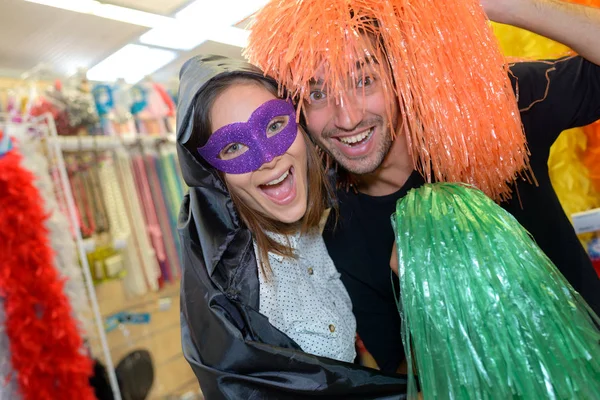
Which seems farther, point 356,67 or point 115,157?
point 115,157

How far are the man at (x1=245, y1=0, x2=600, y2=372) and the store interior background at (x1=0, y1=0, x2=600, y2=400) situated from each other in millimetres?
1719

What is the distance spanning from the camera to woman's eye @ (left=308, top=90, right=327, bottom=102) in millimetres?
1279

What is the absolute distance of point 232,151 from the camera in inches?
49.7

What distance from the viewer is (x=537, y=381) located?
2.59 ft

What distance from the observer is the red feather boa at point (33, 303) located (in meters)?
2.17

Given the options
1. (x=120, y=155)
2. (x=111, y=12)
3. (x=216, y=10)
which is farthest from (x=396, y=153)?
(x=216, y=10)

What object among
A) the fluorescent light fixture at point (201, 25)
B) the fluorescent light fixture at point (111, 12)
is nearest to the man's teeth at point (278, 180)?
the fluorescent light fixture at point (111, 12)

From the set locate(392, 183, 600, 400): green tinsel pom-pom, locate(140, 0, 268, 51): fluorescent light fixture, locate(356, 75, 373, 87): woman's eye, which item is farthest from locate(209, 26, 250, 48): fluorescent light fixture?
locate(392, 183, 600, 400): green tinsel pom-pom

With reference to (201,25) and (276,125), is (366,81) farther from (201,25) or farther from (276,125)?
(201,25)

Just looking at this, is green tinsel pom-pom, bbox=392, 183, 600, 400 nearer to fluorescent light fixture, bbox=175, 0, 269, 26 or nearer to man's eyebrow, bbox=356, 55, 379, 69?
man's eyebrow, bbox=356, 55, 379, 69

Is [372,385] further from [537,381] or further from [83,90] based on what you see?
[83,90]

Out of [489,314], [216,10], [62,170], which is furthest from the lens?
[216,10]

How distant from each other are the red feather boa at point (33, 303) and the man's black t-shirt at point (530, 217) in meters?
1.52

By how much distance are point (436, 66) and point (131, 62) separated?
488cm
